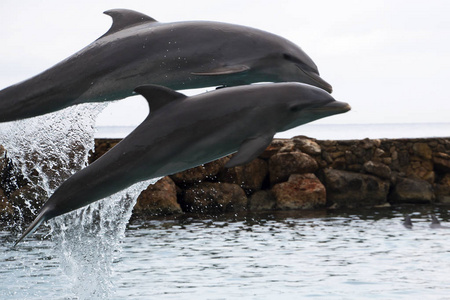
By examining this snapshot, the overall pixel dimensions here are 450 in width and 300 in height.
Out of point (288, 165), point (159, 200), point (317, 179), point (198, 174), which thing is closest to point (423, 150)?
point (317, 179)

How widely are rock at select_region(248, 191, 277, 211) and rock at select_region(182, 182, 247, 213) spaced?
44 centimetres

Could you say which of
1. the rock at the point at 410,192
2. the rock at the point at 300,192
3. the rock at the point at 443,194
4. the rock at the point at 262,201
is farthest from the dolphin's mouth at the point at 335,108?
the rock at the point at 443,194

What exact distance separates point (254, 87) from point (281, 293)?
1243 cm

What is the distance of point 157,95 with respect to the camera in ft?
16.9

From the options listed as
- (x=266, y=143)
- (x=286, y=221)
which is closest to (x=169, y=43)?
(x=266, y=143)

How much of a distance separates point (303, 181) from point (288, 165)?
0.98m

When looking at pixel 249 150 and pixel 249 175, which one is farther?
pixel 249 175

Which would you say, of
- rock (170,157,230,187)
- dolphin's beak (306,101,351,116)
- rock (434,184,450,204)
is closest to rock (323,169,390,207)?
rock (434,184,450,204)

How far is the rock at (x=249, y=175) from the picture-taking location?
32844mm

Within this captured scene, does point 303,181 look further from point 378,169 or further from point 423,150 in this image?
point 423,150

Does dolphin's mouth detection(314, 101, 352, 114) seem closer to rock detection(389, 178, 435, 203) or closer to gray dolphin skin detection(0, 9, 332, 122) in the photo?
gray dolphin skin detection(0, 9, 332, 122)

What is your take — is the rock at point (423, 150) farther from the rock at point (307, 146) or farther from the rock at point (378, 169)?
the rock at point (307, 146)

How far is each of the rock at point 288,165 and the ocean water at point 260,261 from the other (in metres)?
2.51

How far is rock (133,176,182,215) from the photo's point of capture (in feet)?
104
